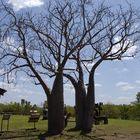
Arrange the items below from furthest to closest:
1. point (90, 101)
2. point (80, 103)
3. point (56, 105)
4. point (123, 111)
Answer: point (123, 111), point (80, 103), point (90, 101), point (56, 105)

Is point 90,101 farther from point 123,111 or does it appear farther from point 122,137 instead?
point 123,111

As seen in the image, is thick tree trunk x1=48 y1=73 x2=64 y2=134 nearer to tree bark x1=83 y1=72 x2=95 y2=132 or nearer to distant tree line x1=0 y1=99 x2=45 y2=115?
tree bark x1=83 y1=72 x2=95 y2=132

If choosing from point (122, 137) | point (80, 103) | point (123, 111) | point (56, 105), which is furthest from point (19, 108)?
point (122, 137)

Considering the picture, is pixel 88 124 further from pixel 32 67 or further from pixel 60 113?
pixel 32 67

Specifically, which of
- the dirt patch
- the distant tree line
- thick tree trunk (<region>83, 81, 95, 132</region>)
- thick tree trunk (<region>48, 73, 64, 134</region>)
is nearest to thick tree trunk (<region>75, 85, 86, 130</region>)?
thick tree trunk (<region>83, 81, 95, 132</region>)

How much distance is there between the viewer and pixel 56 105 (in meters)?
25.2

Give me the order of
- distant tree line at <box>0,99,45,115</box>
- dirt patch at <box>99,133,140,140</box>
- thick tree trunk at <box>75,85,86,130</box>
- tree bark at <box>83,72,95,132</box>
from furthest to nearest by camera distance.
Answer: distant tree line at <box>0,99,45,115</box> → thick tree trunk at <box>75,85,86,130</box> → tree bark at <box>83,72,95,132</box> → dirt patch at <box>99,133,140,140</box>

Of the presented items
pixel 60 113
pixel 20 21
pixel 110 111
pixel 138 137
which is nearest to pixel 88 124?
pixel 60 113

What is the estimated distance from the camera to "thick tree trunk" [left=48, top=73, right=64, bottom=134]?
82.3 feet

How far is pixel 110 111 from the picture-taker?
2151 inches

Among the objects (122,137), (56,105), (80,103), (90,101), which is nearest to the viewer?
(122,137)

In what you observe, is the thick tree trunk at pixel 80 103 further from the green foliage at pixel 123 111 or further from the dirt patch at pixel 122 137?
the green foliage at pixel 123 111

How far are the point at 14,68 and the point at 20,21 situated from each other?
2.64 m

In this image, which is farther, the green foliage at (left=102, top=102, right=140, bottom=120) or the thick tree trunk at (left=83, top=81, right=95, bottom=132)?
the green foliage at (left=102, top=102, right=140, bottom=120)
